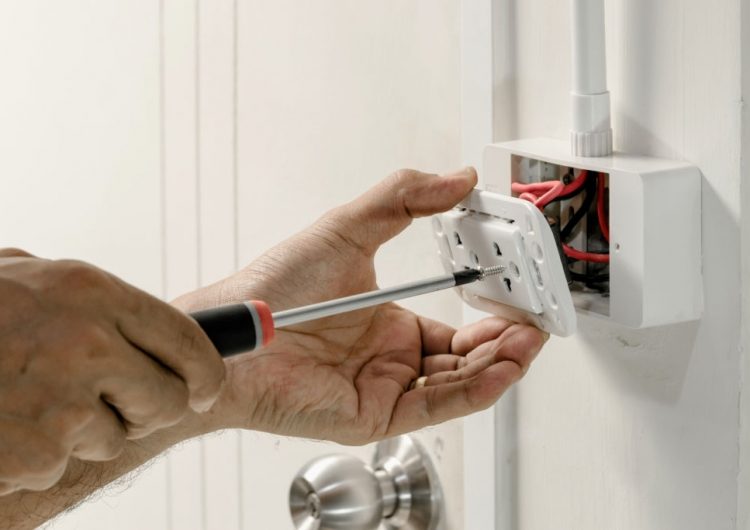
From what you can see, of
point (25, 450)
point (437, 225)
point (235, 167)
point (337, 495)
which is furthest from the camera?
point (235, 167)

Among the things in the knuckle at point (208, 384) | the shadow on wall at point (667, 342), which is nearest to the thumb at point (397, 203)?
the shadow on wall at point (667, 342)

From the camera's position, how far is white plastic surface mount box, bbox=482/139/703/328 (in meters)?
0.62

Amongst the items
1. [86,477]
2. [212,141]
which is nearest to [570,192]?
[86,477]

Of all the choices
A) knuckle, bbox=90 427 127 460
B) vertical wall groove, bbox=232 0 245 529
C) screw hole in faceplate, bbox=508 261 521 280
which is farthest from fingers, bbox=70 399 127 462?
vertical wall groove, bbox=232 0 245 529

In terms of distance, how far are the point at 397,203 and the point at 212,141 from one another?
1.23 ft

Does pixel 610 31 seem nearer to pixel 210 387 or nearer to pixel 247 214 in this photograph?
pixel 210 387

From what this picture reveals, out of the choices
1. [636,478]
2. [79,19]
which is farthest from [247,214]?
[636,478]

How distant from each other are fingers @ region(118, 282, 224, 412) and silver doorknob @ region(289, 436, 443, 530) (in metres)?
0.32

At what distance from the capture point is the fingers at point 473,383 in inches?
27.7

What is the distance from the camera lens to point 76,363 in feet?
1.67

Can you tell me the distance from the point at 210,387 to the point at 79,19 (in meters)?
0.81

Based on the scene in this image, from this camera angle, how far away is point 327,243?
0.80 m

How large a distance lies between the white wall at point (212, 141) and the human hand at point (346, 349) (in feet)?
0.22

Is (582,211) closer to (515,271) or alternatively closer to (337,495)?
A: (515,271)
